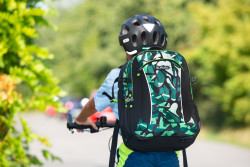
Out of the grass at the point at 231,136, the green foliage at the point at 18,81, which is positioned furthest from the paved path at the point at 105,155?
the green foliage at the point at 18,81

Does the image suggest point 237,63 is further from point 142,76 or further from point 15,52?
point 142,76

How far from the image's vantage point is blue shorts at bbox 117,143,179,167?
8.65 ft

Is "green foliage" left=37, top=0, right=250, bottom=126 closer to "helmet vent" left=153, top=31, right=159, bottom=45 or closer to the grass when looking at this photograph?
the grass

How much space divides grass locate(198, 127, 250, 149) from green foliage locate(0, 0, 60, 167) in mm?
10314

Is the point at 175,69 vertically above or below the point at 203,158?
above

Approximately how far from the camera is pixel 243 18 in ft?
48.5

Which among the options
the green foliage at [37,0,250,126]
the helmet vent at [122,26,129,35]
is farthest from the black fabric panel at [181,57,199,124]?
the green foliage at [37,0,250,126]

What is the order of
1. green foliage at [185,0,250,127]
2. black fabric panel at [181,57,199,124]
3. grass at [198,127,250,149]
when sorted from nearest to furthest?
1. black fabric panel at [181,57,199,124]
2. green foliage at [185,0,250,127]
3. grass at [198,127,250,149]

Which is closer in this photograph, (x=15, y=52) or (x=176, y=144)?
(x=176, y=144)

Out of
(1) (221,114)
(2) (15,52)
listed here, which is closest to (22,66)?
(2) (15,52)

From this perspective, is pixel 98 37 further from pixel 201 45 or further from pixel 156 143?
pixel 156 143

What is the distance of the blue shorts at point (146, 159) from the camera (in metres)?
2.64

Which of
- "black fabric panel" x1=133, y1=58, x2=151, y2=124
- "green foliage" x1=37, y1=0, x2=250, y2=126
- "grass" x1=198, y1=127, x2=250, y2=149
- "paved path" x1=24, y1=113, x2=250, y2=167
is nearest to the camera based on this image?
"black fabric panel" x1=133, y1=58, x2=151, y2=124

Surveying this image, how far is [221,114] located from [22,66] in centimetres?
1460
